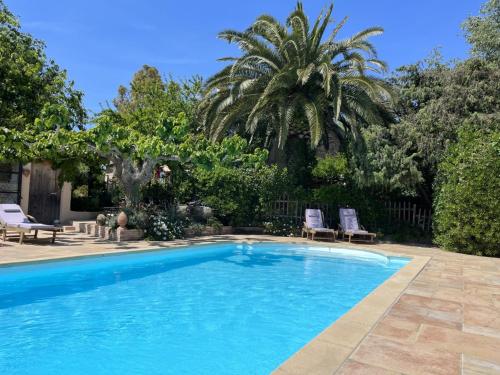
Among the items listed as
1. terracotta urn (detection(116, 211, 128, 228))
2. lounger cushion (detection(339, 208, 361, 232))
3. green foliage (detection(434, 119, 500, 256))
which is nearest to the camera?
terracotta urn (detection(116, 211, 128, 228))

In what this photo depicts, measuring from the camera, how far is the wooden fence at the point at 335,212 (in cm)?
1548

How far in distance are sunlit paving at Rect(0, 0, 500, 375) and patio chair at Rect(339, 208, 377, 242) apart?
11 centimetres

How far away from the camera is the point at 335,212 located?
16031 mm

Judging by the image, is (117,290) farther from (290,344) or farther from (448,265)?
(448,265)

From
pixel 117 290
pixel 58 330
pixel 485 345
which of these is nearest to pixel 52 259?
pixel 117 290

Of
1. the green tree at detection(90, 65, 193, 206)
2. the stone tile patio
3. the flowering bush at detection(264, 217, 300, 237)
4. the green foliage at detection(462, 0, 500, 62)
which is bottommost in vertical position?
the stone tile patio

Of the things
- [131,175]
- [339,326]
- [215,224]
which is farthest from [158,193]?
[339,326]

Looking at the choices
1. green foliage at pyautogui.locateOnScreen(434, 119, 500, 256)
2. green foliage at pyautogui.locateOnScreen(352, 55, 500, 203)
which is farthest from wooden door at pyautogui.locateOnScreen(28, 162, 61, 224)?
green foliage at pyautogui.locateOnScreen(434, 119, 500, 256)

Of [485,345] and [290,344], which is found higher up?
[485,345]

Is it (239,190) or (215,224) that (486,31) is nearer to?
(239,190)

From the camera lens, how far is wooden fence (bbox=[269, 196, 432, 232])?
15.5 metres

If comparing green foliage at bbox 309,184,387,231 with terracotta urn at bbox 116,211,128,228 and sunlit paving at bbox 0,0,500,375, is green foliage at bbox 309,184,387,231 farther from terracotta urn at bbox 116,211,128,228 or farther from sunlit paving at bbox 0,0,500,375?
terracotta urn at bbox 116,211,128,228

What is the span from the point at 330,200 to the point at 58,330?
12418mm

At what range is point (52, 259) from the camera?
7.64m
